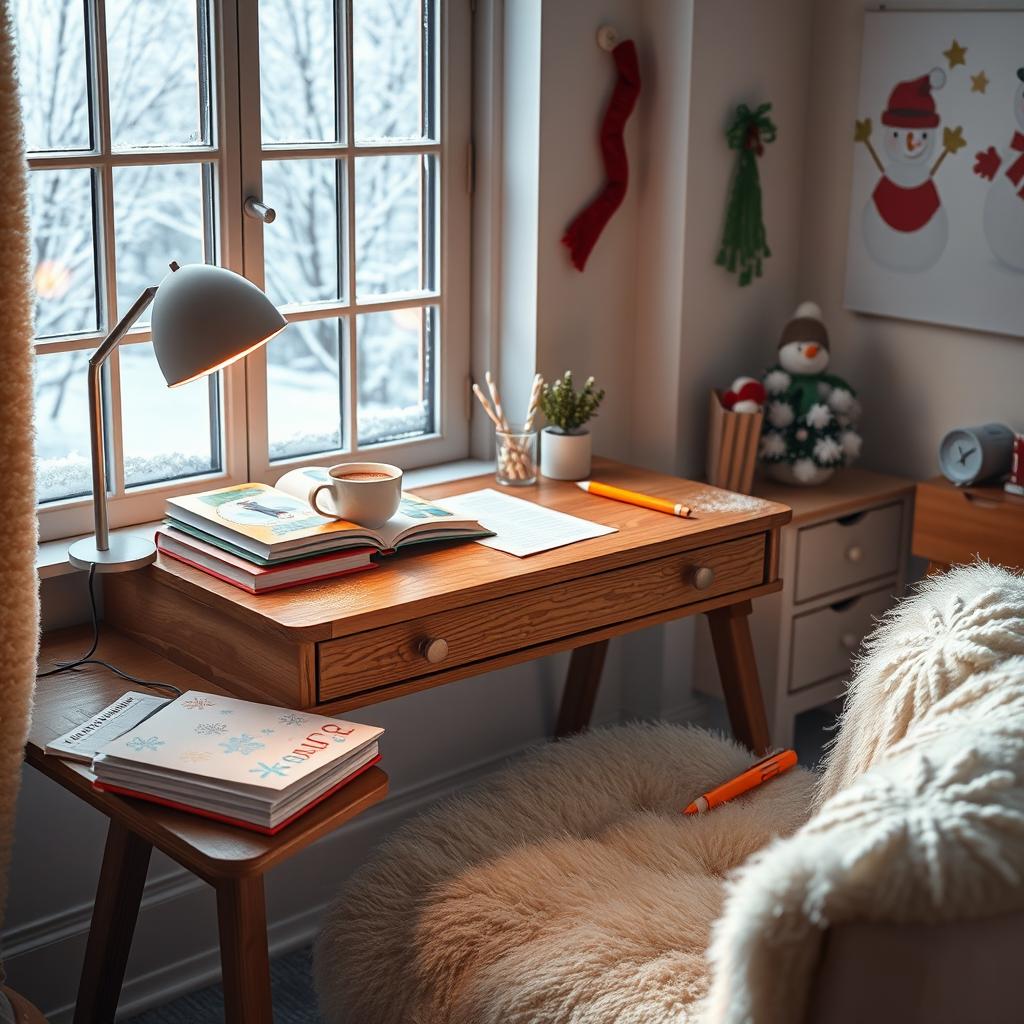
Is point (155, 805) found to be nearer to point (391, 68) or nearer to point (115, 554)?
point (115, 554)

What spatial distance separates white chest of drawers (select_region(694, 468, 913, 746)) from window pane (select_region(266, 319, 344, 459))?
87 cm

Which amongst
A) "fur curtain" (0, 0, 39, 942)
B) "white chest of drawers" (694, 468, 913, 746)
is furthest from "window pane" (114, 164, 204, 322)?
"white chest of drawers" (694, 468, 913, 746)

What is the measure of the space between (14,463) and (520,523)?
802 mm

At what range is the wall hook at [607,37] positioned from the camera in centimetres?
243

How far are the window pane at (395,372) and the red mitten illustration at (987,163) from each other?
3.42 feet

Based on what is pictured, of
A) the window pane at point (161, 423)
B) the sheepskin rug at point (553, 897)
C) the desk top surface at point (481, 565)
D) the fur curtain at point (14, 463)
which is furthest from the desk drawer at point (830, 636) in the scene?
the fur curtain at point (14, 463)

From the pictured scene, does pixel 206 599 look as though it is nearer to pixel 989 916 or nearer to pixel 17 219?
pixel 17 219

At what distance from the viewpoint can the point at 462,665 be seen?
6.12 feet

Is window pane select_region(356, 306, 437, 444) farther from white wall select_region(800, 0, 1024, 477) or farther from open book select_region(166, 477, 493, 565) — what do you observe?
white wall select_region(800, 0, 1024, 477)

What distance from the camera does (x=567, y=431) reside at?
7.72ft

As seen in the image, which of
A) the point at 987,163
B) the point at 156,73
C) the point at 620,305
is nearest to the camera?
the point at 156,73

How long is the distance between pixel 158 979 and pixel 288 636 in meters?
0.84

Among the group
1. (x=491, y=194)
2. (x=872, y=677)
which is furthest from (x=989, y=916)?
(x=491, y=194)

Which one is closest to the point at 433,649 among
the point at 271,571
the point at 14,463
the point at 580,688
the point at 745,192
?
the point at 271,571
